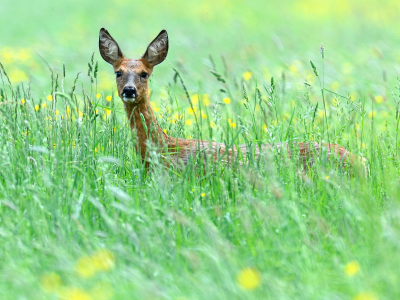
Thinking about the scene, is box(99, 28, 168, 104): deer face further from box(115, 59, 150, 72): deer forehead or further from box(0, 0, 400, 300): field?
box(0, 0, 400, 300): field

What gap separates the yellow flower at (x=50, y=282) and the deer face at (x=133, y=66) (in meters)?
2.64

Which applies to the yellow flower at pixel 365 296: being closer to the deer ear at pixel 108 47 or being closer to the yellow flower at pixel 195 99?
the deer ear at pixel 108 47

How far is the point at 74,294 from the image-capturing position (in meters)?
2.87

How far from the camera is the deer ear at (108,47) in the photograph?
20.3ft

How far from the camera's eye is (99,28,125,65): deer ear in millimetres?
6180

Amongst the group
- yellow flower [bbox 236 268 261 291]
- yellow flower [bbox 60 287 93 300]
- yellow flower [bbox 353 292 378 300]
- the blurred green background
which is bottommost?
yellow flower [bbox 353 292 378 300]

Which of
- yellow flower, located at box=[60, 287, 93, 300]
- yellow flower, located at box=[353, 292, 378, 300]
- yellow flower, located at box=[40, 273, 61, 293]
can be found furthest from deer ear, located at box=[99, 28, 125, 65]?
yellow flower, located at box=[353, 292, 378, 300]

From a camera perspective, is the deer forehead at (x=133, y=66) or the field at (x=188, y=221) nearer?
the field at (x=188, y=221)

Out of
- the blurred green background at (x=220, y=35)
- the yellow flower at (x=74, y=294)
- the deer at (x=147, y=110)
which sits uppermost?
the blurred green background at (x=220, y=35)

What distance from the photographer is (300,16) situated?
19.4m

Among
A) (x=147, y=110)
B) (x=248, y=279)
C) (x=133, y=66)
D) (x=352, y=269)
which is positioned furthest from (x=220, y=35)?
(x=248, y=279)

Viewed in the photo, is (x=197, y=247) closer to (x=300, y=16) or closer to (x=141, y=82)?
(x=141, y=82)

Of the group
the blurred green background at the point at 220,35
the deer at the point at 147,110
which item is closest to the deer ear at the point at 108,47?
the deer at the point at 147,110

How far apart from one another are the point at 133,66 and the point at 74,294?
3.40 m
